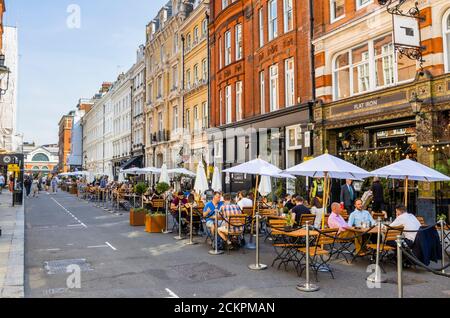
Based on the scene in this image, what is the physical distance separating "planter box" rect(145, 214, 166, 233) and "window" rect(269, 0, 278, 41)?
1276 cm

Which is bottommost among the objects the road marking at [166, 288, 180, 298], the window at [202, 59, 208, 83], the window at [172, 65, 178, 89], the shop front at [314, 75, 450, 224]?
the road marking at [166, 288, 180, 298]

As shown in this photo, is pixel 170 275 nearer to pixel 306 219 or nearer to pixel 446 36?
pixel 306 219

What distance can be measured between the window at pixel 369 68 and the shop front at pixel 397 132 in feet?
2.34

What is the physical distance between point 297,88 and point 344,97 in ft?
9.76

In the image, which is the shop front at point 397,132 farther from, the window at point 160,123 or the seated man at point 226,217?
the window at point 160,123

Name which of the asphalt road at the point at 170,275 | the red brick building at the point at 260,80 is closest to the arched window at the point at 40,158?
the red brick building at the point at 260,80

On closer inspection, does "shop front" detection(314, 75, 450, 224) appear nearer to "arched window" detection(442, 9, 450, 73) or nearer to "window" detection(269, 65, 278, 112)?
"arched window" detection(442, 9, 450, 73)

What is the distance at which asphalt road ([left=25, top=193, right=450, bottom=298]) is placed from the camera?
6.92 metres

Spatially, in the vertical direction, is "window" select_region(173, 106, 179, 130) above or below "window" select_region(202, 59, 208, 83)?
below

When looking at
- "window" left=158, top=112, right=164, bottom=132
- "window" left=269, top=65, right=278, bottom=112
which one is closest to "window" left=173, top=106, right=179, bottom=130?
"window" left=158, top=112, right=164, bottom=132

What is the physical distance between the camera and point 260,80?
78.4 ft

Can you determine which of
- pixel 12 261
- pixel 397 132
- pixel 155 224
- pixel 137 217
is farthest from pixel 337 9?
pixel 12 261

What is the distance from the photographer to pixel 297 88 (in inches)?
798
